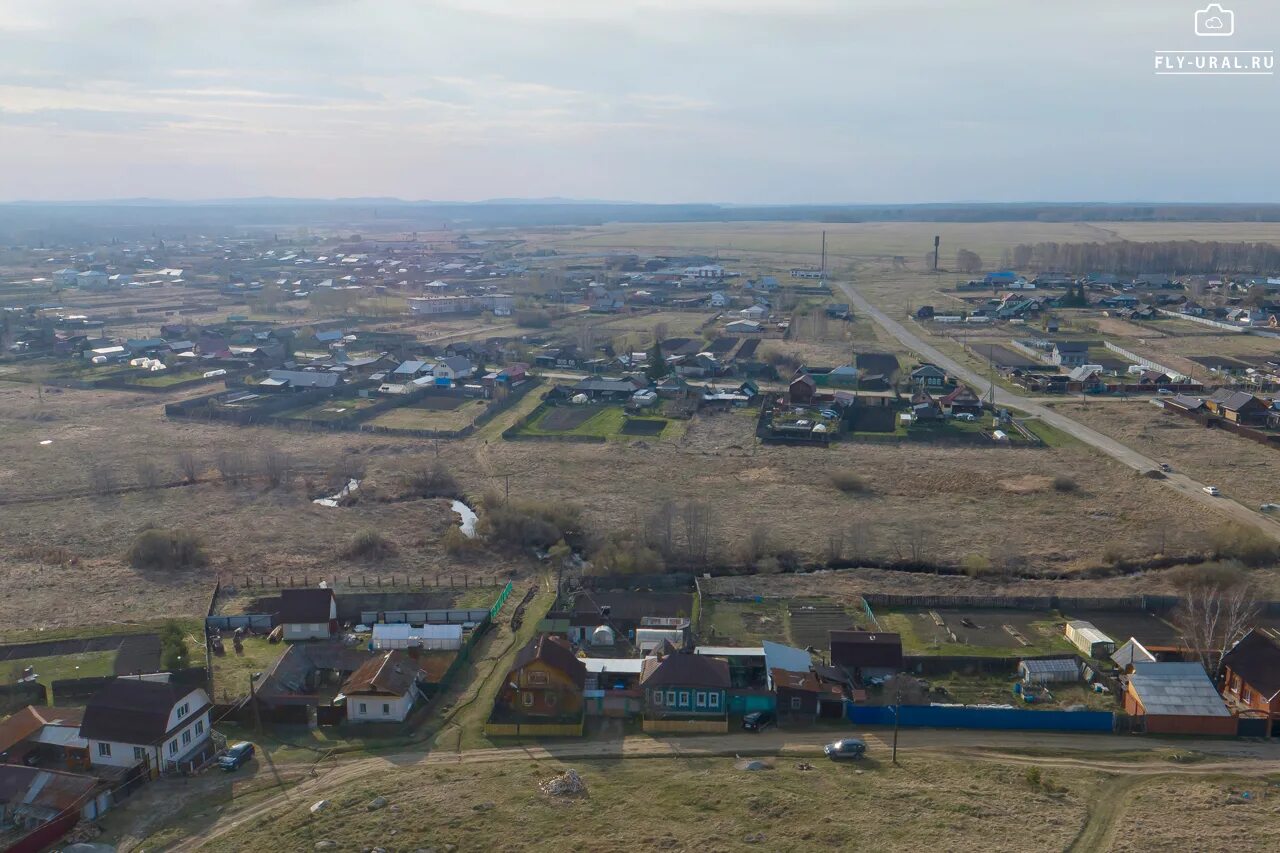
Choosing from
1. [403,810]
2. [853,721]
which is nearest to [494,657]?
[403,810]

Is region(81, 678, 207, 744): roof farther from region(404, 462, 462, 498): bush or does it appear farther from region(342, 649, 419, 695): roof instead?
region(404, 462, 462, 498): bush

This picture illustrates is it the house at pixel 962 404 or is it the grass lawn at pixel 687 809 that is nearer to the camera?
the grass lawn at pixel 687 809

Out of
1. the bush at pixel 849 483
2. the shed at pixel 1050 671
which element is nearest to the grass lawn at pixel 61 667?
the shed at pixel 1050 671

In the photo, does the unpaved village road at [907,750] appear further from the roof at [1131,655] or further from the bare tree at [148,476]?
the bare tree at [148,476]

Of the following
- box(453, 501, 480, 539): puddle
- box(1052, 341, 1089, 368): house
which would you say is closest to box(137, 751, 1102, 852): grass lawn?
box(453, 501, 480, 539): puddle

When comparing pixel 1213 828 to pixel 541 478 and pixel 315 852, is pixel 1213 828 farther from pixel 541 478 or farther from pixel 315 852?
pixel 541 478
